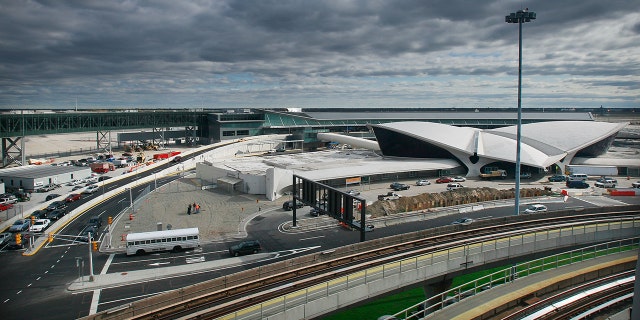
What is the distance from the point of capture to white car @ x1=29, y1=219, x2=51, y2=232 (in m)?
28.4

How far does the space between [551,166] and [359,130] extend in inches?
1883

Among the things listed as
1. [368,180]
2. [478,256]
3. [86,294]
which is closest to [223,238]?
[86,294]

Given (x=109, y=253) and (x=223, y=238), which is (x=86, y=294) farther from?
(x=223, y=238)

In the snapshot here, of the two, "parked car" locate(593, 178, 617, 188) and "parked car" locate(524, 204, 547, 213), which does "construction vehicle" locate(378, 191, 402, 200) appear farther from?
"parked car" locate(593, 178, 617, 188)

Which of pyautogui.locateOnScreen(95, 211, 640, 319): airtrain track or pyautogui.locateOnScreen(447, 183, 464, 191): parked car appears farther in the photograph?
pyautogui.locateOnScreen(447, 183, 464, 191): parked car

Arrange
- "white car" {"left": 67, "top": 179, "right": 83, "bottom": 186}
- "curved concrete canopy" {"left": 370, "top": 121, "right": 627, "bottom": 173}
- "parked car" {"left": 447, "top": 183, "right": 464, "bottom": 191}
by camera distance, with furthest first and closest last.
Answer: "curved concrete canopy" {"left": 370, "top": 121, "right": 627, "bottom": 173} → "white car" {"left": 67, "top": 179, "right": 83, "bottom": 186} → "parked car" {"left": 447, "top": 183, "right": 464, "bottom": 191}

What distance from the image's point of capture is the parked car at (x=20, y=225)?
28219 millimetres

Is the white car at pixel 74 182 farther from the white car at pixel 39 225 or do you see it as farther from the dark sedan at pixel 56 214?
the white car at pixel 39 225

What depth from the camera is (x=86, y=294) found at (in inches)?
770

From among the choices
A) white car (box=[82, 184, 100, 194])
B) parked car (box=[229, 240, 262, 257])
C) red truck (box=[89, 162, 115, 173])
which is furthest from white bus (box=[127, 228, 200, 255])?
red truck (box=[89, 162, 115, 173])

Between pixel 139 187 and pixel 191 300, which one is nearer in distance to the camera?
pixel 191 300

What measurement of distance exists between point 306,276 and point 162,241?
12714 mm

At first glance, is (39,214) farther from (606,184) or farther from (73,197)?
(606,184)

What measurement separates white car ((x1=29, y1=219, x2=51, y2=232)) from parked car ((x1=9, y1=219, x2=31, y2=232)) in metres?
0.57
